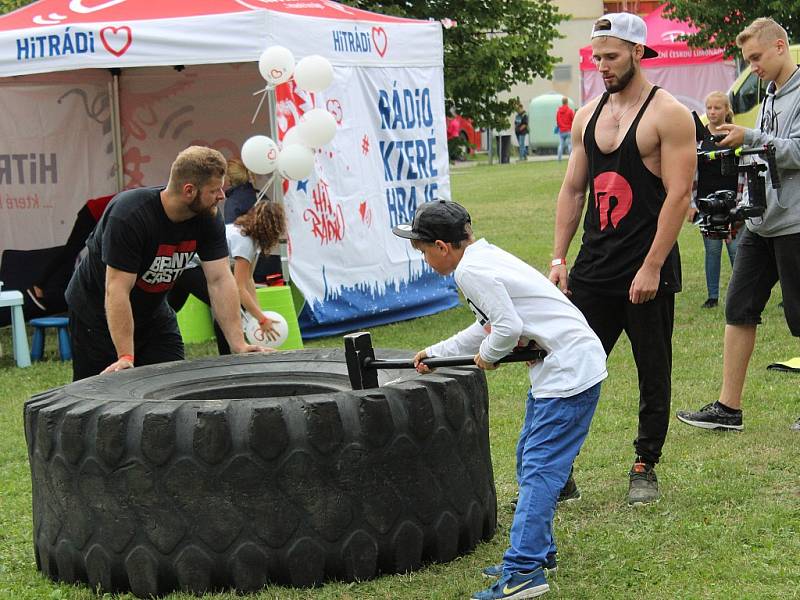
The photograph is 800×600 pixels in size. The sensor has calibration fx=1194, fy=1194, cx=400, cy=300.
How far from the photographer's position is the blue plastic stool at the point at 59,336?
9555 millimetres

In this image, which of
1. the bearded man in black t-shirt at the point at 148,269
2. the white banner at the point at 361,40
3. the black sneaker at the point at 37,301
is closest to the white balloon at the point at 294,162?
the white banner at the point at 361,40

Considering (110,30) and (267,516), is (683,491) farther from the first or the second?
(110,30)

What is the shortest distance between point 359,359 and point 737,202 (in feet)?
7.79

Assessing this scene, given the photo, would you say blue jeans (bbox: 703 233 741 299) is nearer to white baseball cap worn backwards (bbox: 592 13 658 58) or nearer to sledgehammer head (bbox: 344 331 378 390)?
white baseball cap worn backwards (bbox: 592 13 658 58)

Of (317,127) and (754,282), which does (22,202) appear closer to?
(317,127)

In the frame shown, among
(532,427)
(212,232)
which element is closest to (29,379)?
(212,232)

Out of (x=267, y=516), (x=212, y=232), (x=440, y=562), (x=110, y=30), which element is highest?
(x=110, y=30)

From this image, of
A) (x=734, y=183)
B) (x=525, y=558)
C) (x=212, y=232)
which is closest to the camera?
(x=525, y=558)

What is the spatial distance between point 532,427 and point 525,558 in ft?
1.46

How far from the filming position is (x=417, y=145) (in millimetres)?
11031

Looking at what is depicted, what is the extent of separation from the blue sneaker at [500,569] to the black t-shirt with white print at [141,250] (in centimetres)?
207

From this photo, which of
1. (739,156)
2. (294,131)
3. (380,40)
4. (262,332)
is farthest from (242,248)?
(739,156)

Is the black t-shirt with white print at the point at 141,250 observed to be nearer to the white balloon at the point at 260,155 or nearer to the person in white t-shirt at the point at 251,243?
the person in white t-shirt at the point at 251,243

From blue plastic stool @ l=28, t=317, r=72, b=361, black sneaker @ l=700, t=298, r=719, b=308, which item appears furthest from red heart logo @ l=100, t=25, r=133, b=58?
black sneaker @ l=700, t=298, r=719, b=308
